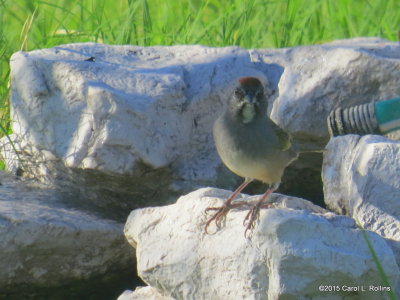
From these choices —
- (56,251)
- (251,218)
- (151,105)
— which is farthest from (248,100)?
(56,251)

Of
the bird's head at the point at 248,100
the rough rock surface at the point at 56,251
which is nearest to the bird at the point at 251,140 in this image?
the bird's head at the point at 248,100

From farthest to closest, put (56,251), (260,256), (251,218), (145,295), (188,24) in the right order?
(188,24), (56,251), (145,295), (251,218), (260,256)

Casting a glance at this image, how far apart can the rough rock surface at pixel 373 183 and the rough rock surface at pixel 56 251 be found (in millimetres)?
1110

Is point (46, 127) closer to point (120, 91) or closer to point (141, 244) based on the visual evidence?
point (120, 91)

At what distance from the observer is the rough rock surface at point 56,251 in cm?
402

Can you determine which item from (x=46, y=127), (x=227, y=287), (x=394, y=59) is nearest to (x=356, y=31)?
(x=394, y=59)

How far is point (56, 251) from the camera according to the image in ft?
13.5

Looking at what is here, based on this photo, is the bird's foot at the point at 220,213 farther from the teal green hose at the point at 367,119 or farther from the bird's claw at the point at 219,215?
the teal green hose at the point at 367,119

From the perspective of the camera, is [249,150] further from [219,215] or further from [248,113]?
[219,215]

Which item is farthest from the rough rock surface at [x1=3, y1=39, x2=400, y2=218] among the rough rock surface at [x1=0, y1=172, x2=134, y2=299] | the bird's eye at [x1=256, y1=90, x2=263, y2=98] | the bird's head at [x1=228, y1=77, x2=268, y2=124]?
the bird's eye at [x1=256, y1=90, x2=263, y2=98]

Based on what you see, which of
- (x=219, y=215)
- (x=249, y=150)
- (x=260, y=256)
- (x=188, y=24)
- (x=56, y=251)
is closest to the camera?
(x=260, y=256)

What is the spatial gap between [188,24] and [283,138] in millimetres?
2139

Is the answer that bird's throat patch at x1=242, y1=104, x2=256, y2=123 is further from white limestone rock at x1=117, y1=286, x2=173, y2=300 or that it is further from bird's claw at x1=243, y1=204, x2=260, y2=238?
white limestone rock at x1=117, y1=286, x2=173, y2=300

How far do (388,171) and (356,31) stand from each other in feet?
9.23
